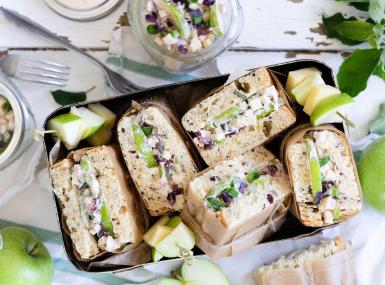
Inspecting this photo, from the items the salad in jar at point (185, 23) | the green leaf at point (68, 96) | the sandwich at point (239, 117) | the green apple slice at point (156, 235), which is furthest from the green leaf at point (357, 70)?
the green leaf at point (68, 96)

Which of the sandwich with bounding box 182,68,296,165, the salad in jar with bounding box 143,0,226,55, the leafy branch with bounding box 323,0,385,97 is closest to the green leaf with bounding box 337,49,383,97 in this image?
the leafy branch with bounding box 323,0,385,97

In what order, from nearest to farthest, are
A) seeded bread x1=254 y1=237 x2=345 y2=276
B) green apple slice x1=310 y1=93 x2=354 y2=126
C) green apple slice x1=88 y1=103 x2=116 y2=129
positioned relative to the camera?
1. green apple slice x1=310 y1=93 x2=354 y2=126
2. green apple slice x1=88 y1=103 x2=116 y2=129
3. seeded bread x1=254 y1=237 x2=345 y2=276

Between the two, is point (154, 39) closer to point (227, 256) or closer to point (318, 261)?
point (227, 256)

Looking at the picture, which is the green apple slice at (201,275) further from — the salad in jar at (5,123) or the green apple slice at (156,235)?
the salad in jar at (5,123)

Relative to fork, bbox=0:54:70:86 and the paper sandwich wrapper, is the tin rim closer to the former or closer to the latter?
fork, bbox=0:54:70:86

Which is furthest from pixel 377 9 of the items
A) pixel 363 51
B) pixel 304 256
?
pixel 304 256

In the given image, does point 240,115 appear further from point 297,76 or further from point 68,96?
point 68,96

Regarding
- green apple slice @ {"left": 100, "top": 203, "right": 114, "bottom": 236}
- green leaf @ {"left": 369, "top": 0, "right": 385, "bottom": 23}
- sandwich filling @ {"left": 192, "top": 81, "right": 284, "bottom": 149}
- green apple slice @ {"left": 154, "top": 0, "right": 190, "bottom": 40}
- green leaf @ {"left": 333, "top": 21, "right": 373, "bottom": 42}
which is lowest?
green apple slice @ {"left": 100, "top": 203, "right": 114, "bottom": 236}
